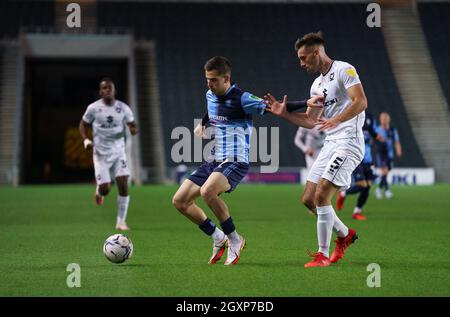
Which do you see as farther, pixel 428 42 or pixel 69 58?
pixel 428 42

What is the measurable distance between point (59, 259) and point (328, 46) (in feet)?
106

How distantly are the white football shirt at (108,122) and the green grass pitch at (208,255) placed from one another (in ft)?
4.41

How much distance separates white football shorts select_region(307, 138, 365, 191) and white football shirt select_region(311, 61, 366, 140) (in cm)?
8

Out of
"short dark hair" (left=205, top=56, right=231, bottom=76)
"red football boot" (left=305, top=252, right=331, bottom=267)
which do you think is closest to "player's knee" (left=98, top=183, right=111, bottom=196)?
"short dark hair" (left=205, top=56, right=231, bottom=76)

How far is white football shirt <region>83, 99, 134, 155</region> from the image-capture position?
1323 centimetres

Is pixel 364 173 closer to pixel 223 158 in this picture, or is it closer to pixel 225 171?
pixel 223 158

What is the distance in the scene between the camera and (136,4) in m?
40.8

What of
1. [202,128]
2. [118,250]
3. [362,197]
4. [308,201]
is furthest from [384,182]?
[118,250]

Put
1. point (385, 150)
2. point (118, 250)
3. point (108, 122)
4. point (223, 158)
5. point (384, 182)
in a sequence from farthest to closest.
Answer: point (384, 182) < point (385, 150) < point (108, 122) < point (223, 158) < point (118, 250)

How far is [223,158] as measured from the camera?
8625 mm

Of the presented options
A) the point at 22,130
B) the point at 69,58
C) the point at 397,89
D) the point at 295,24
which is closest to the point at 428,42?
the point at 397,89

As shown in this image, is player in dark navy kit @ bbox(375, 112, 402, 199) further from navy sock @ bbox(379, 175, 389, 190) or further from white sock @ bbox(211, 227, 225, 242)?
white sock @ bbox(211, 227, 225, 242)

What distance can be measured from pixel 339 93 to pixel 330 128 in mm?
426

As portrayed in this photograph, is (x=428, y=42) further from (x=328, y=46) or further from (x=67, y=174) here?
(x=67, y=174)
